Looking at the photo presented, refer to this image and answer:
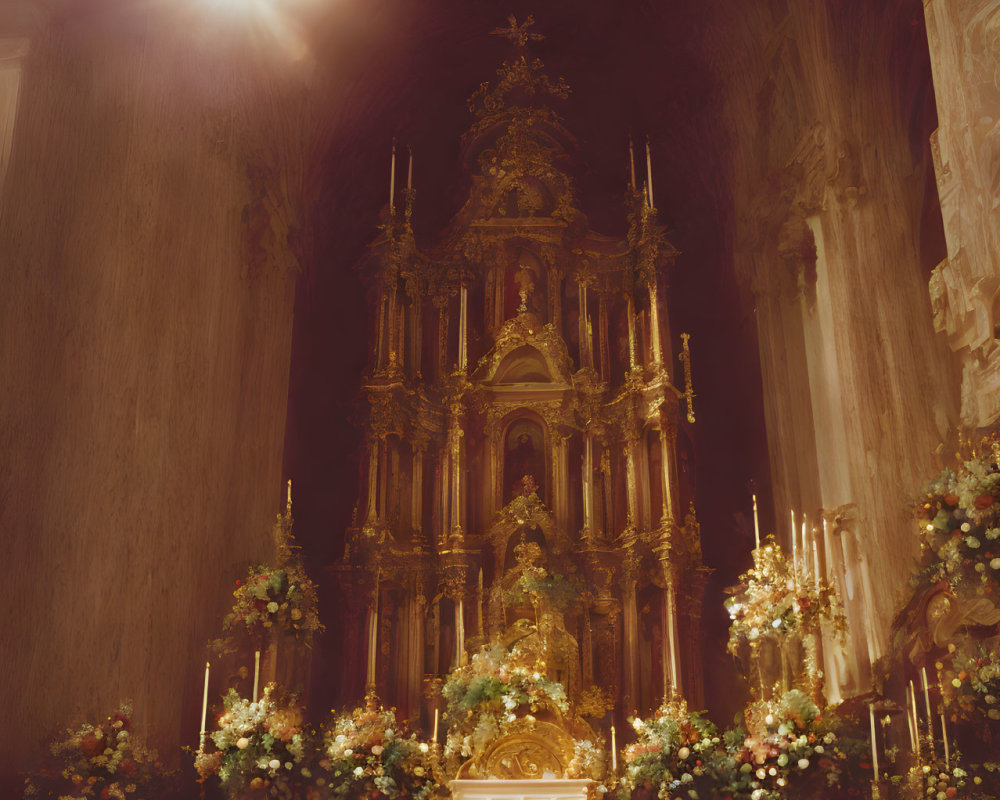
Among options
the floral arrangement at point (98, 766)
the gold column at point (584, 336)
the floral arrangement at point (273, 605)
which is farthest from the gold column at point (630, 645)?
the floral arrangement at point (98, 766)

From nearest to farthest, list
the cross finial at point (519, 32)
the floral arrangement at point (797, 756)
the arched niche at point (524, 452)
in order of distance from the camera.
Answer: the floral arrangement at point (797, 756)
the arched niche at point (524, 452)
the cross finial at point (519, 32)

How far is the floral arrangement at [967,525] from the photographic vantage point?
9117 mm

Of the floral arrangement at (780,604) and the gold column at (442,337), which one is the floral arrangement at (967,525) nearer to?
the floral arrangement at (780,604)

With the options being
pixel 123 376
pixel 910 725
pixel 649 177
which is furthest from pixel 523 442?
pixel 910 725

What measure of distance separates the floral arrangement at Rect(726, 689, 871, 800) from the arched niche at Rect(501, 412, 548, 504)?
21.3 ft

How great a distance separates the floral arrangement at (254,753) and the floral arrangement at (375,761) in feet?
1.32

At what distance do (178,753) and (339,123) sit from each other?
37.6 ft

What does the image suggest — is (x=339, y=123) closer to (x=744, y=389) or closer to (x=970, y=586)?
(x=744, y=389)

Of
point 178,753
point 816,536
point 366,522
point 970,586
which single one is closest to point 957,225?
point 970,586

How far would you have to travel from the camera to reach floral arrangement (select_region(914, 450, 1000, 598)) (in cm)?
912

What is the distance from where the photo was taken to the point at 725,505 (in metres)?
17.7

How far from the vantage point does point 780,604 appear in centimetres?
1231

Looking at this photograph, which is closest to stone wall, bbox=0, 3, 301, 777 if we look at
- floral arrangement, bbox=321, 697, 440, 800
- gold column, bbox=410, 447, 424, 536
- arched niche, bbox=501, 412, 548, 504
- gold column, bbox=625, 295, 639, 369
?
floral arrangement, bbox=321, 697, 440, 800

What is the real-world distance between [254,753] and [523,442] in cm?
744
